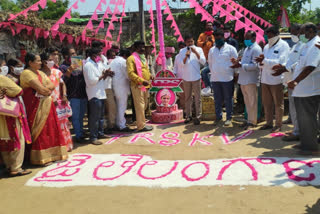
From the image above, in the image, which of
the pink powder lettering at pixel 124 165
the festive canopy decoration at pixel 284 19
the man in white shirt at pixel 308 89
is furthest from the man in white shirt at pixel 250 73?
the festive canopy decoration at pixel 284 19

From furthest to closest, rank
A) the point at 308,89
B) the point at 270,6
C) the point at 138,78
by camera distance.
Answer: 1. the point at 270,6
2. the point at 138,78
3. the point at 308,89

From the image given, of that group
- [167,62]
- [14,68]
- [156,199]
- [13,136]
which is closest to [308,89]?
[156,199]

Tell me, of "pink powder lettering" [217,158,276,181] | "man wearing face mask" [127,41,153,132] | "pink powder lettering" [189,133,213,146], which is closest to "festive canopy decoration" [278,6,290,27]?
"man wearing face mask" [127,41,153,132]

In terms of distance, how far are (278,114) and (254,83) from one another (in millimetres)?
776

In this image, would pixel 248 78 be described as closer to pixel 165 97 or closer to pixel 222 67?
pixel 222 67

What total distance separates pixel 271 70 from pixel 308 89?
127 centimetres

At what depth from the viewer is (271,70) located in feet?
17.5

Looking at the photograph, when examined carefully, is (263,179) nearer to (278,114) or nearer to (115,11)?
(278,114)

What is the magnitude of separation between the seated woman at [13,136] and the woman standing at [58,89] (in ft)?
2.37

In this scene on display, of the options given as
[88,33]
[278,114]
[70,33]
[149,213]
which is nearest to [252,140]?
[278,114]

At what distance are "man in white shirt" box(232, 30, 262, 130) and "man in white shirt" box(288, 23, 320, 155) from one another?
1.43 metres

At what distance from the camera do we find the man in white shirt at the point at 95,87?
5.37 m

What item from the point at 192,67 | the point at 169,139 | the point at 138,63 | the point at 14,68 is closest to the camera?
the point at 14,68

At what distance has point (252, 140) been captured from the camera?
Result: 5.25m
